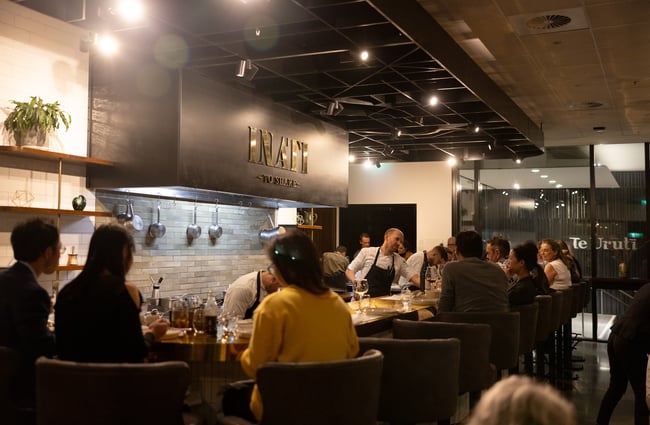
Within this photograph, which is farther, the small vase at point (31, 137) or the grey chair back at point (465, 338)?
the small vase at point (31, 137)

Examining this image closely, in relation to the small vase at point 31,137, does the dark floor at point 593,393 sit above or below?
below

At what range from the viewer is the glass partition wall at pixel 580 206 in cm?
1045

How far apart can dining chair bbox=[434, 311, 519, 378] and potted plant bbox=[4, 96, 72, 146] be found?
3248mm

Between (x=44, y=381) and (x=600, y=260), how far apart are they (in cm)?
988

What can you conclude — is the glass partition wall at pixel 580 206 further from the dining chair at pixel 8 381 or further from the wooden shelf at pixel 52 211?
the dining chair at pixel 8 381

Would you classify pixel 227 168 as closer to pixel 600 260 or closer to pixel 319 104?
pixel 319 104

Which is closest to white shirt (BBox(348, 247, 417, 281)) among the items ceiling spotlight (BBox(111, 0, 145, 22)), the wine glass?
the wine glass

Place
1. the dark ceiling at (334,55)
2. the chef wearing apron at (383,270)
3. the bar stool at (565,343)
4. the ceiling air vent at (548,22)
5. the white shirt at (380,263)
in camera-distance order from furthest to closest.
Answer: the white shirt at (380,263) < the chef wearing apron at (383,270) < the bar stool at (565,343) < the ceiling air vent at (548,22) < the dark ceiling at (334,55)

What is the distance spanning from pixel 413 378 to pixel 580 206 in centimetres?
865

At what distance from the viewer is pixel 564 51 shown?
5.98 metres

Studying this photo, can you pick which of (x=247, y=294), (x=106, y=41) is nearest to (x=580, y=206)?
(x=247, y=294)

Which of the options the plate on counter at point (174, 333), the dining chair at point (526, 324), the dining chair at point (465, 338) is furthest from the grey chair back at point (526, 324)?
the plate on counter at point (174, 333)

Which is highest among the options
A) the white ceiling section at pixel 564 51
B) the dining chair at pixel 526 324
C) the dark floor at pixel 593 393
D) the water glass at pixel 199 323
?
the white ceiling section at pixel 564 51

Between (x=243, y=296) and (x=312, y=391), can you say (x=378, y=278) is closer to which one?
(x=243, y=296)
